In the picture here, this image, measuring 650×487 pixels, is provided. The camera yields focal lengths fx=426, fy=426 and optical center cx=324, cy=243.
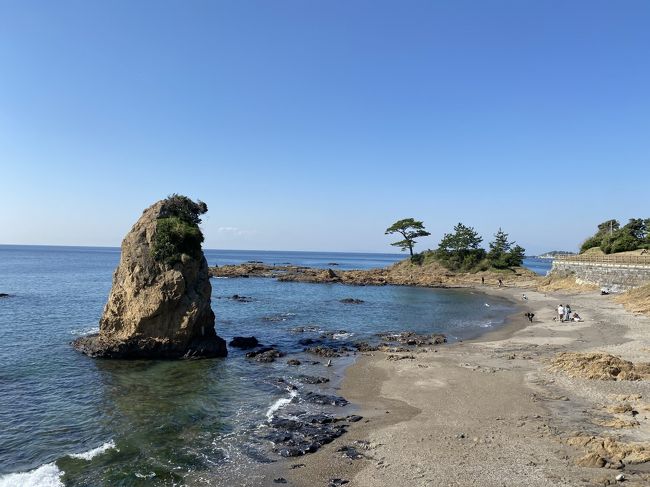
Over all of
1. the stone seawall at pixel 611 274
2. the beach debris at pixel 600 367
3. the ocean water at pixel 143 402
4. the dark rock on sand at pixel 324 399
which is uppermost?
the stone seawall at pixel 611 274

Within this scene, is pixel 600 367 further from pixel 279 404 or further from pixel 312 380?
pixel 279 404

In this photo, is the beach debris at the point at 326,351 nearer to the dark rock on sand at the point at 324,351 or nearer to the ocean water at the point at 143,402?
the dark rock on sand at the point at 324,351

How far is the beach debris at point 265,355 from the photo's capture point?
29750mm

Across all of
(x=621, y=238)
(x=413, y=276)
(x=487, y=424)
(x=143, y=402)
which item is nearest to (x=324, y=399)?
(x=487, y=424)

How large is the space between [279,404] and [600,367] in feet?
56.2

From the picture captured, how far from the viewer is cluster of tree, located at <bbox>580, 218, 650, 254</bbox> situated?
72.4m

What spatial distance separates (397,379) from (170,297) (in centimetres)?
1632

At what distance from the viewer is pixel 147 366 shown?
2750cm

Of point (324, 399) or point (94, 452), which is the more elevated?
point (324, 399)

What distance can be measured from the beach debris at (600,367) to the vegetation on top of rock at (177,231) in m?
25.2

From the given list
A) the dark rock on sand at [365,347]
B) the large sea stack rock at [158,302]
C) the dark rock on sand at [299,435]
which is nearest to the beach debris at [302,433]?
the dark rock on sand at [299,435]

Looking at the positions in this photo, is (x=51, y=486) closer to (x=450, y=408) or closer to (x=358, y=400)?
(x=358, y=400)

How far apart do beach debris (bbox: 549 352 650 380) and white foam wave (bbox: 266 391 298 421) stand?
15014mm

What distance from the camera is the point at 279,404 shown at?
21.1m
